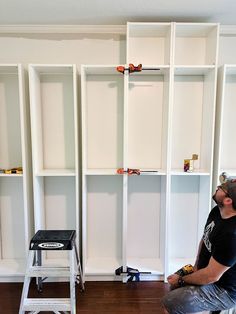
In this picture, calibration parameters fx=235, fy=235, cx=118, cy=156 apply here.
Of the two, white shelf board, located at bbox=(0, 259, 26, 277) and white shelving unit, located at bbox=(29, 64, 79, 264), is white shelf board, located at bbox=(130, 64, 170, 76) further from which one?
white shelf board, located at bbox=(0, 259, 26, 277)

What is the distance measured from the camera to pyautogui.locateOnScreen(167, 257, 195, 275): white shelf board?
95.3 inches

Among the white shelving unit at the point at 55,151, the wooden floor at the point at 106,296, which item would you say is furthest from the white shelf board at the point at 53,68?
the wooden floor at the point at 106,296

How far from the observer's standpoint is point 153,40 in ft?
7.74

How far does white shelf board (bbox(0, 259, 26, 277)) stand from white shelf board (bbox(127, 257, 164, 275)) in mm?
1111

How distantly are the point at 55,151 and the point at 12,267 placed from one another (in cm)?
128

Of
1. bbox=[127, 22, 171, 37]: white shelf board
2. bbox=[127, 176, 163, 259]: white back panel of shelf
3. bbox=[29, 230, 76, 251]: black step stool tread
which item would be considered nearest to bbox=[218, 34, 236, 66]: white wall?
bbox=[127, 22, 171, 37]: white shelf board

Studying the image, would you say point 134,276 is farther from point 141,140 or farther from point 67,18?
point 67,18

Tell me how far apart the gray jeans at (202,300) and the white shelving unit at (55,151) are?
1.15 metres

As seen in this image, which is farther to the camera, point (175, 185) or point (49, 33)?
point (175, 185)

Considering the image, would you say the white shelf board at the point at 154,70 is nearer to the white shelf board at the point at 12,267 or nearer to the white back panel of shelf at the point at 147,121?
the white back panel of shelf at the point at 147,121

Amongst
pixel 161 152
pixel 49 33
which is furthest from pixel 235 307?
pixel 49 33

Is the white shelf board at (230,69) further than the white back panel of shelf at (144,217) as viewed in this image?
No

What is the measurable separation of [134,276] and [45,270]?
91 cm

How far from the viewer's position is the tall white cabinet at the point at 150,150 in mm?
2250
